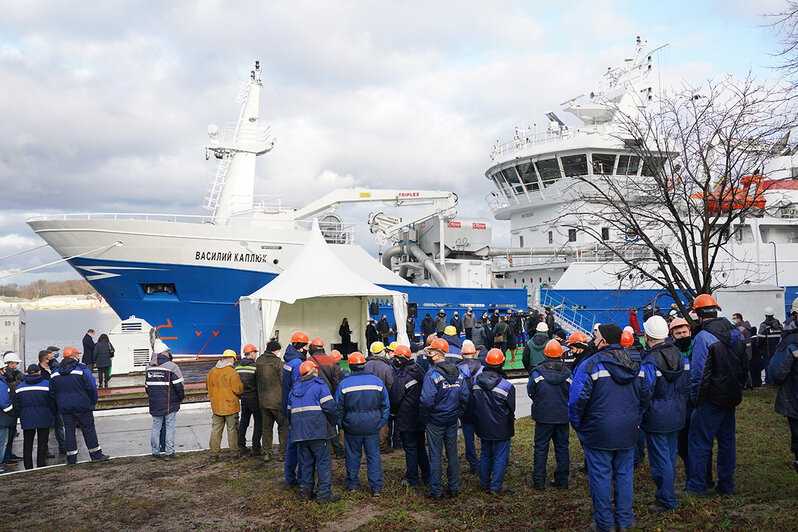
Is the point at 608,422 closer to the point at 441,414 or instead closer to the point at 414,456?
the point at 441,414

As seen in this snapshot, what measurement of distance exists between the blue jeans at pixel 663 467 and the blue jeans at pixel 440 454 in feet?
6.18

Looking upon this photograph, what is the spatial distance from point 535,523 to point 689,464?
1.67m

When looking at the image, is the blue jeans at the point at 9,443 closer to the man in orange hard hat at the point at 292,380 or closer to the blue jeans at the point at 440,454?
the man in orange hard hat at the point at 292,380

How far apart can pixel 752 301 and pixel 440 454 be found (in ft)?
41.3

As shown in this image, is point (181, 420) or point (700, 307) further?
point (181, 420)

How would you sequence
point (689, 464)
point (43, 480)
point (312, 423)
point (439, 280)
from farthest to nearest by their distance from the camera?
point (439, 280)
point (43, 480)
point (312, 423)
point (689, 464)

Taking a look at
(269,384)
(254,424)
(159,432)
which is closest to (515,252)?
(254,424)

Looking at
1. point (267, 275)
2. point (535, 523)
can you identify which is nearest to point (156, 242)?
point (267, 275)

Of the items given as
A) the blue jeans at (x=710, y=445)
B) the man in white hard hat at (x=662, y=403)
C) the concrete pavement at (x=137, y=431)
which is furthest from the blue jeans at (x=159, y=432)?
the blue jeans at (x=710, y=445)

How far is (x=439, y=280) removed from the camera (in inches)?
931

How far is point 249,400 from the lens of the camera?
786 cm

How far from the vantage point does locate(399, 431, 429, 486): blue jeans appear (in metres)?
6.30

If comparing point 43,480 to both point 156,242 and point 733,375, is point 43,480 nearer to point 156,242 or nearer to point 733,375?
point 733,375

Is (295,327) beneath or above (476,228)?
beneath
